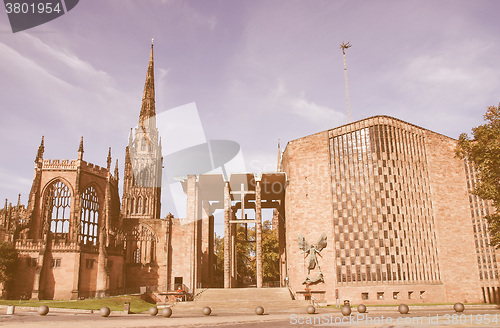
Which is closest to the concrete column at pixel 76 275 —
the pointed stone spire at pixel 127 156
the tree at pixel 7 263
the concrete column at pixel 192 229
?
the tree at pixel 7 263

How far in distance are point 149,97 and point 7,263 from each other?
A: 174ft

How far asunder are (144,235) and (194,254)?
748cm

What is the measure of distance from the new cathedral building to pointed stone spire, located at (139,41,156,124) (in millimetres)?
35843

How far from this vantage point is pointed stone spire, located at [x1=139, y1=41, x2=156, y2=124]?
83.9 metres

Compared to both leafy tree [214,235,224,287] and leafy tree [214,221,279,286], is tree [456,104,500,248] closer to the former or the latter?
leafy tree [214,221,279,286]

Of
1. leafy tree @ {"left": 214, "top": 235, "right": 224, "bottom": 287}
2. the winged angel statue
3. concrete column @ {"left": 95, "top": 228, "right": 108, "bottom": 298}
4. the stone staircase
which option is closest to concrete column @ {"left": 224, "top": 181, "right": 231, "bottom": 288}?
the stone staircase

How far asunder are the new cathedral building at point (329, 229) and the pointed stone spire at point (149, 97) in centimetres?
3584

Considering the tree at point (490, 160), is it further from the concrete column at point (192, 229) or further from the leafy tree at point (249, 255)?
the leafy tree at point (249, 255)

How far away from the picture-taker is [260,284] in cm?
4175

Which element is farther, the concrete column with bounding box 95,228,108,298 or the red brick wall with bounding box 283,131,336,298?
the concrete column with bounding box 95,228,108,298

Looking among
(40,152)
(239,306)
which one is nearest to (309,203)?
(239,306)

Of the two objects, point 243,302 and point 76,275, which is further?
point 76,275

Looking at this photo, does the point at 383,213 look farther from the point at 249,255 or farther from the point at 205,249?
the point at 249,255

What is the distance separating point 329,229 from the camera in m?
40.5
